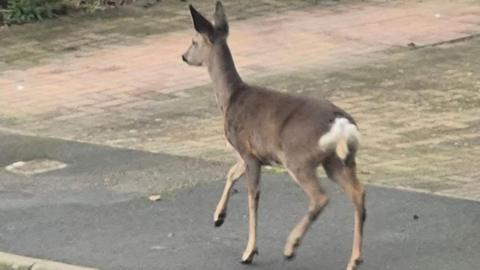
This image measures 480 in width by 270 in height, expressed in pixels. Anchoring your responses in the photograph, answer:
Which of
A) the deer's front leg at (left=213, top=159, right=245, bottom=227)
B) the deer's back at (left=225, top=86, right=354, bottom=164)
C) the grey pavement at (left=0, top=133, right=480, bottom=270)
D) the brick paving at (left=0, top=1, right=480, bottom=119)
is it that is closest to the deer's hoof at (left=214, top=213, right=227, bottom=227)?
the deer's front leg at (left=213, top=159, right=245, bottom=227)

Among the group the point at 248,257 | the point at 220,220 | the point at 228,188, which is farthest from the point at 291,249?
the point at 220,220

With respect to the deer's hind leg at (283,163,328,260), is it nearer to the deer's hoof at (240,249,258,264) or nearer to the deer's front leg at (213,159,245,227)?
the deer's hoof at (240,249,258,264)

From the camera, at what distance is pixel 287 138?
7.16 m

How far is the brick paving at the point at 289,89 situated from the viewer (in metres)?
10.5

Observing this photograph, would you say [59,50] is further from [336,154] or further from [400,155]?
[336,154]

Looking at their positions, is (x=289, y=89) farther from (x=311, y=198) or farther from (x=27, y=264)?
(x=311, y=198)

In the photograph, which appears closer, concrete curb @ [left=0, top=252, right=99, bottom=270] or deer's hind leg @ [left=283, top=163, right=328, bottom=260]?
deer's hind leg @ [left=283, top=163, right=328, bottom=260]

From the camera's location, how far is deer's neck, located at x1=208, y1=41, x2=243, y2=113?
7.77m

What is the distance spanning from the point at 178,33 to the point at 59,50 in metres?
1.59

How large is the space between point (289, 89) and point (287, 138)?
5904 millimetres

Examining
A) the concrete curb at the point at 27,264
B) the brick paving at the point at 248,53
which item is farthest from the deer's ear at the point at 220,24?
the brick paving at the point at 248,53

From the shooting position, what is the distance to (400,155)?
10344mm

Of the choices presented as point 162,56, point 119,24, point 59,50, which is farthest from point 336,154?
point 119,24

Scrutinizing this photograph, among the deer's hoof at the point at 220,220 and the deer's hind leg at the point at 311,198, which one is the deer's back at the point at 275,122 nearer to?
the deer's hind leg at the point at 311,198
